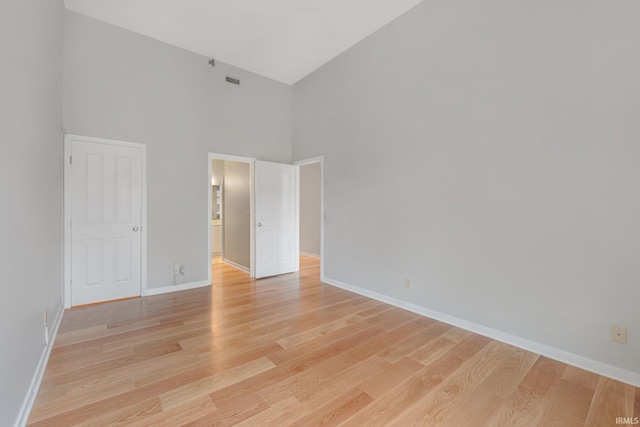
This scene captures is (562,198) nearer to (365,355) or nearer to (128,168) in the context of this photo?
(365,355)

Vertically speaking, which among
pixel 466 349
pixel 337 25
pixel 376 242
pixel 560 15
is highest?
pixel 337 25

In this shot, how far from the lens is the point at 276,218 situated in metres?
5.04

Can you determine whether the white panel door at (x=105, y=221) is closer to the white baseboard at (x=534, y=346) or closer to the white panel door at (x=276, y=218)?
the white panel door at (x=276, y=218)

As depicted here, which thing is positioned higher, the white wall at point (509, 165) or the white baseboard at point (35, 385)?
the white wall at point (509, 165)

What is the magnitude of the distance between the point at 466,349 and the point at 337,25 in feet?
13.2

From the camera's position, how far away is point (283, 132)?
5.23 m

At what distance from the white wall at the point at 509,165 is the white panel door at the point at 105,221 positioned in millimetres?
3141

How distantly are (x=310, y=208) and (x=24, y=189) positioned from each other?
19.6 ft

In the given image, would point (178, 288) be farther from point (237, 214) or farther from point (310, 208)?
point (310, 208)

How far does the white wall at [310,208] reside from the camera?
7156 mm

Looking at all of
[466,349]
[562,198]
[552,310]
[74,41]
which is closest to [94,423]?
[466,349]

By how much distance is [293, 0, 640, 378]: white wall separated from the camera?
6.68 feet

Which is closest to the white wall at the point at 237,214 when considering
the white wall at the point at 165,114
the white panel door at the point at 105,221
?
the white wall at the point at 165,114

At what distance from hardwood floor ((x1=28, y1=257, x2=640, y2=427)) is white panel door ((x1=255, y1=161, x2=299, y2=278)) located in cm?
181
